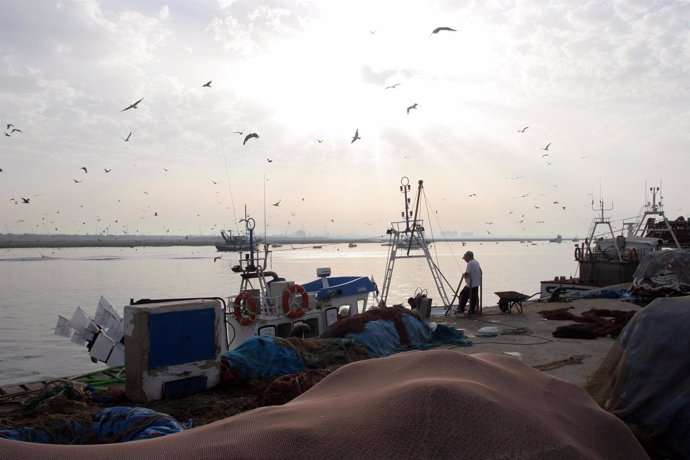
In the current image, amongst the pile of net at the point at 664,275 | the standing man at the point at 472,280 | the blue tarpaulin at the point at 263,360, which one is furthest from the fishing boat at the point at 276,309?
the pile of net at the point at 664,275

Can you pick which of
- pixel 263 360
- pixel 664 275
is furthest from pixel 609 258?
pixel 263 360

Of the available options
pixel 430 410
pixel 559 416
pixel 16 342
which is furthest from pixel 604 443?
pixel 16 342

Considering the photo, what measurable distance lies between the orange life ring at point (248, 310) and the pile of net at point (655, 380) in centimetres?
710

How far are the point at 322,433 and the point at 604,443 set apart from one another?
63.9 inches

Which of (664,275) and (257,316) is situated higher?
(664,275)

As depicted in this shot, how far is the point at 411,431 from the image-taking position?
89.7 inches

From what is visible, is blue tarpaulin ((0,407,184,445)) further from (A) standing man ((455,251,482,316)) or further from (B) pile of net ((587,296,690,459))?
(A) standing man ((455,251,482,316))

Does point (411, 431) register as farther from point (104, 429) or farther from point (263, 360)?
point (263, 360)

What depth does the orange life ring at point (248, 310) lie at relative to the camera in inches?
407

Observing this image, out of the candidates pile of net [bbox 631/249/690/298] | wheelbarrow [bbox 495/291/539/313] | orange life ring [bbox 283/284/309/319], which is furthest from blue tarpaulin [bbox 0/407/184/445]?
pile of net [bbox 631/249/690/298]

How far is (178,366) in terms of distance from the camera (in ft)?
20.8

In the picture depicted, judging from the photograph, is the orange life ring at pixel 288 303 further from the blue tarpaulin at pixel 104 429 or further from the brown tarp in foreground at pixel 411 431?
the brown tarp in foreground at pixel 411 431

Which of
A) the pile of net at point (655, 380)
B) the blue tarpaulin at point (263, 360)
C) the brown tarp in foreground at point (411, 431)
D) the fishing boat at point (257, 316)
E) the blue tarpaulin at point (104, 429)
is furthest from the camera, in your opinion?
the fishing boat at point (257, 316)

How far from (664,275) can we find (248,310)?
35.5ft
